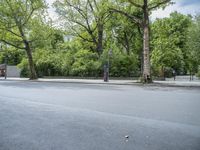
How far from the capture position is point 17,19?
35.3 metres

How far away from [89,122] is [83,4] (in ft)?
114

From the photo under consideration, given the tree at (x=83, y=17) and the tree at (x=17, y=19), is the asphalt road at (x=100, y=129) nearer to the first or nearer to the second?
the tree at (x=17, y=19)

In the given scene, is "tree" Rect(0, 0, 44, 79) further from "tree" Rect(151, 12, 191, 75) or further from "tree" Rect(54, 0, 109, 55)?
"tree" Rect(151, 12, 191, 75)

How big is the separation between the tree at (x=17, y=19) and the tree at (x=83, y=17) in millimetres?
4353

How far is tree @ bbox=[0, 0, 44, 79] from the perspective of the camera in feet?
114

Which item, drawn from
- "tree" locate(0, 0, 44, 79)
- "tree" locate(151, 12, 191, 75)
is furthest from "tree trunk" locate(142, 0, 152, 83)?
"tree" locate(0, 0, 44, 79)

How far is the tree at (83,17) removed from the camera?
39.5 metres

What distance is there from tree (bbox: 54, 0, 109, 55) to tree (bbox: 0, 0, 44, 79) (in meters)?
4.35

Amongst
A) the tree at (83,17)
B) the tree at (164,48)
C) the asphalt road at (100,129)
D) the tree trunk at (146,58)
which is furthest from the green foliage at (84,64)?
the asphalt road at (100,129)

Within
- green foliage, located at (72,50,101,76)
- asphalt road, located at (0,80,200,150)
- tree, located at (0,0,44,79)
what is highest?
tree, located at (0,0,44,79)

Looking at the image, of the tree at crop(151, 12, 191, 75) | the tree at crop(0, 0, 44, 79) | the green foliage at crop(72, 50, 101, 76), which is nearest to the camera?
the tree at crop(0, 0, 44, 79)

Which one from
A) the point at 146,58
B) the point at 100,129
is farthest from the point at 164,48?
the point at 100,129

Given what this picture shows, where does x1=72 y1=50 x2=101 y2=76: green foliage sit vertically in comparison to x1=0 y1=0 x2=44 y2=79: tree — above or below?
below

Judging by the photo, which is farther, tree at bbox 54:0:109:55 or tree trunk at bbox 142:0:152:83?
tree at bbox 54:0:109:55
